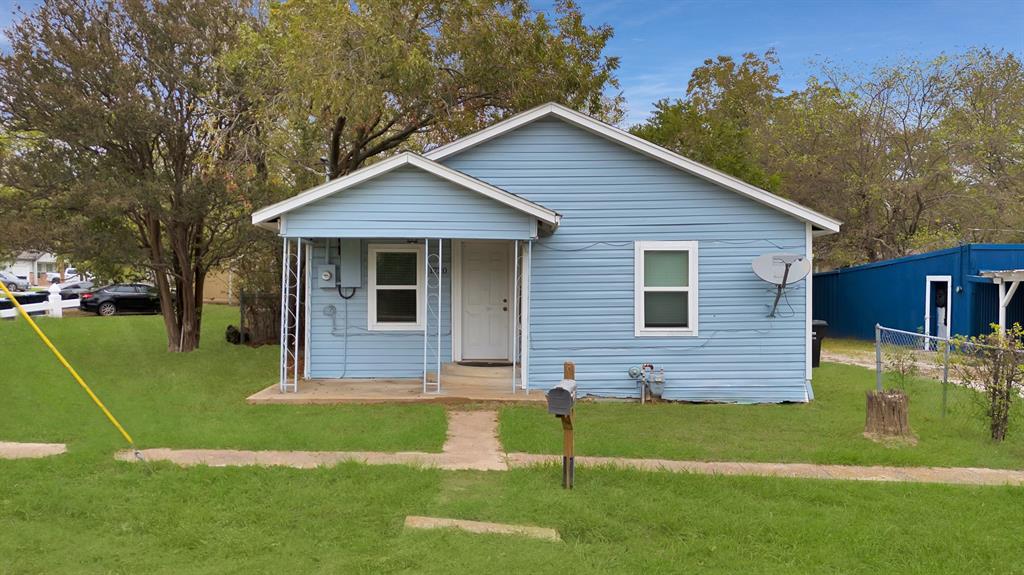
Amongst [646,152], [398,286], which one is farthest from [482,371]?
[646,152]

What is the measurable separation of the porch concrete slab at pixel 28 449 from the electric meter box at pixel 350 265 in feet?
14.7

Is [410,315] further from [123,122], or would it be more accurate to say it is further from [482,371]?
[123,122]

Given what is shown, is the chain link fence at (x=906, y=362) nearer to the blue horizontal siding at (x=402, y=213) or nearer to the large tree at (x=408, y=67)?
the blue horizontal siding at (x=402, y=213)

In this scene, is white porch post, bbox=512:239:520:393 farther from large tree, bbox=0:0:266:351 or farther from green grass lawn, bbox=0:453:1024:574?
large tree, bbox=0:0:266:351

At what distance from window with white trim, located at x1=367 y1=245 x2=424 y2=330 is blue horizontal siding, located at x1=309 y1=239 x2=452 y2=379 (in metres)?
0.12

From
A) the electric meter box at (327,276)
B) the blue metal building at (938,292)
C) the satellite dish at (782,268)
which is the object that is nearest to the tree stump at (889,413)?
the satellite dish at (782,268)

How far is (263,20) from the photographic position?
15250mm

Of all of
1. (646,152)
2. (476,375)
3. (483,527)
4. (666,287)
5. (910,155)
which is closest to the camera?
(483,527)

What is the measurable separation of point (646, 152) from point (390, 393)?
4.86 metres

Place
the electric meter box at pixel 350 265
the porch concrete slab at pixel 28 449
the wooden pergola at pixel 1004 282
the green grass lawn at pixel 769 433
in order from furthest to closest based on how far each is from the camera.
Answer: the wooden pergola at pixel 1004 282 → the electric meter box at pixel 350 265 → the green grass lawn at pixel 769 433 → the porch concrete slab at pixel 28 449

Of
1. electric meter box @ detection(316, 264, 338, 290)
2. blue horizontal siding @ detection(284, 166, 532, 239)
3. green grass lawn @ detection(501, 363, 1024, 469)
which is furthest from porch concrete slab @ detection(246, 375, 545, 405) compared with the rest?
blue horizontal siding @ detection(284, 166, 532, 239)

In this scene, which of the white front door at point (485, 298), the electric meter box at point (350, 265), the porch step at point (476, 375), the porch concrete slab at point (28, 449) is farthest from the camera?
the white front door at point (485, 298)

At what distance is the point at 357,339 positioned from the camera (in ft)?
36.3

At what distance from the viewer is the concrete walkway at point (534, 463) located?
634cm
